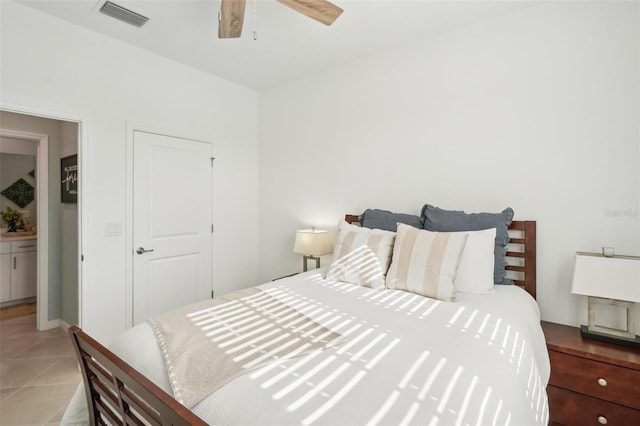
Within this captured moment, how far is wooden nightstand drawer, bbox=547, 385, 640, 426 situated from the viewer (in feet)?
5.26

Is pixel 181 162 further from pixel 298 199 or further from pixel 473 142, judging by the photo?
pixel 473 142

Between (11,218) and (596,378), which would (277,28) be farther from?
(11,218)

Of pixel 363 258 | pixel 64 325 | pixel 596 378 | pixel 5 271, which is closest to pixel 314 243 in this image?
pixel 363 258

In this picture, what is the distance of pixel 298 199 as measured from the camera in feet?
12.0

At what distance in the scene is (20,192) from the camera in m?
4.83

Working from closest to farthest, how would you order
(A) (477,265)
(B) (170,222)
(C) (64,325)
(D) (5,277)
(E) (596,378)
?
(E) (596,378) → (A) (477,265) → (B) (170,222) → (C) (64,325) → (D) (5,277)

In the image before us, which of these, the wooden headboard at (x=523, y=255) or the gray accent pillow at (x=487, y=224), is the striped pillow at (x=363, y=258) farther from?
the wooden headboard at (x=523, y=255)

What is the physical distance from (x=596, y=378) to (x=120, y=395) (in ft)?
7.17

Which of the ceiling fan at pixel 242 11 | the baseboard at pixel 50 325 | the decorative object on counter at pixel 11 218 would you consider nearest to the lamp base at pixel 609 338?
the ceiling fan at pixel 242 11

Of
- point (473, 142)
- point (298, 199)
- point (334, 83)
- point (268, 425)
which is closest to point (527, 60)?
point (473, 142)

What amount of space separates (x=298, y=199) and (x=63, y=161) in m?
2.67

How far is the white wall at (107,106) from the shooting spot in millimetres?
2369

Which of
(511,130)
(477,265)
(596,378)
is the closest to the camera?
(596,378)

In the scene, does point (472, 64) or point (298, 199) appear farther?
point (298, 199)
